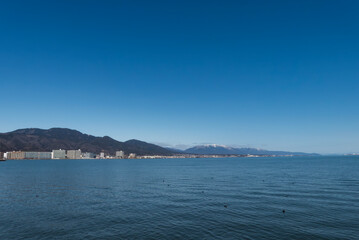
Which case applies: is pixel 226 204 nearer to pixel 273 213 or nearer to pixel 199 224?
pixel 273 213

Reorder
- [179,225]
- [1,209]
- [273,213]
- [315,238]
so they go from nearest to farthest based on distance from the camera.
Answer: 1. [315,238]
2. [179,225]
3. [273,213]
4. [1,209]

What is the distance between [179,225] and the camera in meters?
35.4

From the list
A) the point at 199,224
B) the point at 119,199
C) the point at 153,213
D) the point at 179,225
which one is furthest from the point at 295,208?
the point at 119,199

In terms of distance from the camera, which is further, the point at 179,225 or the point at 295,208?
the point at 295,208

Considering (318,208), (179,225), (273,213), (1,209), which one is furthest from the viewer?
(1,209)

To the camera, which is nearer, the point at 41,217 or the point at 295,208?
the point at 41,217

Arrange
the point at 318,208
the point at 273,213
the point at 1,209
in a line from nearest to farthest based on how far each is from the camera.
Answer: the point at 273,213, the point at 318,208, the point at 1,209

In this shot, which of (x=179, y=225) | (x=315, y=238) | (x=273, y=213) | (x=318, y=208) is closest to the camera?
(x=315, y=238)

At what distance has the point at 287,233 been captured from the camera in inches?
1236

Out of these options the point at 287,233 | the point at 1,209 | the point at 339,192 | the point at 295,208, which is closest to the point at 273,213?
the point at 295,208

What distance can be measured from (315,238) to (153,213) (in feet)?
85.1

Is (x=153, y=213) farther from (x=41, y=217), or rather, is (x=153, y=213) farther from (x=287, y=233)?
(x=287, y=233)

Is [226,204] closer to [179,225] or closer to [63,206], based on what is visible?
[179,225]

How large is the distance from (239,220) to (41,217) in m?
34.8
